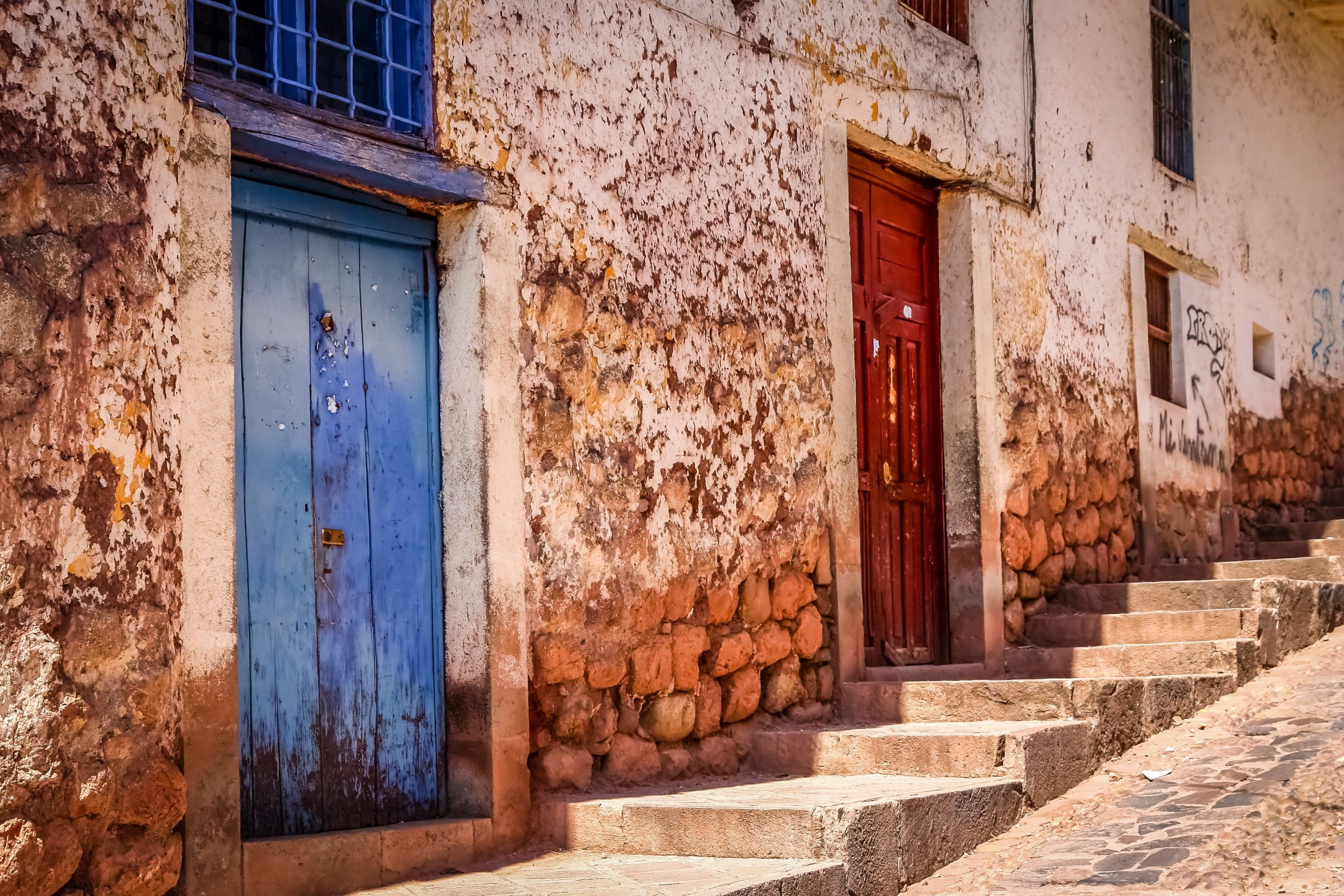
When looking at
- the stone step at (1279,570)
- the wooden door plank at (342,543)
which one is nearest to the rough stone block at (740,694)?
the wooden door plank at (342,543)

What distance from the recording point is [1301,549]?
9391 millimetres

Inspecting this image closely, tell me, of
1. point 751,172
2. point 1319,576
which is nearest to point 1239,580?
point 1319,576

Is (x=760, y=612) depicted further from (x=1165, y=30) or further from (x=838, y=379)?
(x=1165, y=30)

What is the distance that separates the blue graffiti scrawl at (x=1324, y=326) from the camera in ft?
39.7

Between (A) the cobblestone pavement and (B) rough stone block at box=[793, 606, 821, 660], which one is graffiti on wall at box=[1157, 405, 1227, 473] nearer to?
(A) the cobblestone pavement

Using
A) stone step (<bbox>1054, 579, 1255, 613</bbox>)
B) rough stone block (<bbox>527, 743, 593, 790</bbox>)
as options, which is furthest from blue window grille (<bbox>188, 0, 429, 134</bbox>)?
stone step (<bbox>1054, 579, 1255, 613</bbox>)

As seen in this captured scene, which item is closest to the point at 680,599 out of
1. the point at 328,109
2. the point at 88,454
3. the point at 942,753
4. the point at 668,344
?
the point at 668,344

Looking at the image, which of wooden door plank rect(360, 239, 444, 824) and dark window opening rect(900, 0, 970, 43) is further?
dark window opening rect(900, 0, 970, 43)

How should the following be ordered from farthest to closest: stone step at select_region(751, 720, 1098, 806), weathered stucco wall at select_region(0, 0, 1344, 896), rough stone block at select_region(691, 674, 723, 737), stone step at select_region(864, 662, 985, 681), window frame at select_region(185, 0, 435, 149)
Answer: stone step at select_region(864, 662, 985, 681) → rough stone block at select_region(691, 674, 723, 737) → stone step at select_region(751, 720, 1098, 806) → window frame at select_region(185, 0, 435, 149) → weathered stucco wall at select_region(0, 0, 1344, 896)

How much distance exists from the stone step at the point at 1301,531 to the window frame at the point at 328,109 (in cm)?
708

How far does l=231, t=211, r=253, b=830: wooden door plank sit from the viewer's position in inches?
176

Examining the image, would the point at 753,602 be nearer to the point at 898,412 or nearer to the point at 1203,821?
the point at 898,412

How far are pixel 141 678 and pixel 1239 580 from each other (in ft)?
18.2

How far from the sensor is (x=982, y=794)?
16.9 ft
